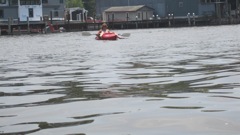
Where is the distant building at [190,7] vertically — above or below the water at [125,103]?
above

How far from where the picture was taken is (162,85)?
29.2ft

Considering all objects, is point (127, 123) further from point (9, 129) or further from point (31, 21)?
point (31, 21)

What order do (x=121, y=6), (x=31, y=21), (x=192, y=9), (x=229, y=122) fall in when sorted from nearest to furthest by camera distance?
1. (x=229, y=122)
2. (x=31, y=21)
3. (x=192, y=9)
4. (x=121, y=6)

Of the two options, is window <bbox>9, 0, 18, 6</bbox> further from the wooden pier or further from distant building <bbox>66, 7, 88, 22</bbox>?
distant building <bbox>66, 7, 88, 22</bbox>

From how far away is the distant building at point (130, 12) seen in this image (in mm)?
86812

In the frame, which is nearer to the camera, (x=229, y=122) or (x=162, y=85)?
(x=229, y=122)

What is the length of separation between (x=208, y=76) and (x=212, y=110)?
154 inches

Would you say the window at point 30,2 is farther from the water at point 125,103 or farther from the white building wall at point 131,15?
the water at point 125,103

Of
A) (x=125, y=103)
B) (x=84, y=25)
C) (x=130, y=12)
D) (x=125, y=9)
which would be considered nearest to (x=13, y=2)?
(x=84, y=25)

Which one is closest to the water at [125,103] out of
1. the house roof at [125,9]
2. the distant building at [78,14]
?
the house roof at [125,9]

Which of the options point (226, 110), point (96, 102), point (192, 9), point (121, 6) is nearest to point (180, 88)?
point (96, 102)

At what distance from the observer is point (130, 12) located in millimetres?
87312

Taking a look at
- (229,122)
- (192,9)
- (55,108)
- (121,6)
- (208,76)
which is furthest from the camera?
(121,6)

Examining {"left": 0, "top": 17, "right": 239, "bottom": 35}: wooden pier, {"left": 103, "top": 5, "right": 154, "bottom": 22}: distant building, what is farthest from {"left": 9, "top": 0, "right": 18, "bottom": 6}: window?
{"left": 103, "top": 5, "right": 154, "bottom": 22}: distant building
